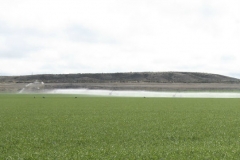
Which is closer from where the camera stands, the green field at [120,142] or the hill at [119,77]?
the green field at [120,142]

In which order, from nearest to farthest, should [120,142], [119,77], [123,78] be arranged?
1. [120,142]
2. [123,78]
3. [119,77]

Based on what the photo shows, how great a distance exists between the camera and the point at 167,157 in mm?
9219

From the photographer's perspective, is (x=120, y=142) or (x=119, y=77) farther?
(x=119, y=77)

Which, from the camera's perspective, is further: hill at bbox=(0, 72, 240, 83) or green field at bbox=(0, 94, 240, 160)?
hill at bbox=(0, 72, 240, 83)

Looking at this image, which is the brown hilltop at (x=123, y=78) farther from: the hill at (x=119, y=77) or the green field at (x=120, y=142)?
the green field at (x=120, y=142)

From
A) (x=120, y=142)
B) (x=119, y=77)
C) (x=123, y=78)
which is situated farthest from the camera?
(x=119, y=77)

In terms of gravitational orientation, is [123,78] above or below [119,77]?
below

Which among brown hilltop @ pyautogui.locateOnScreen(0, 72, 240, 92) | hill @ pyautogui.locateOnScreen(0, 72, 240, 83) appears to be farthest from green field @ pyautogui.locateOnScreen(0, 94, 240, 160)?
hill @ pyautogui.locateOnScreen(0, 72, 240, 83)

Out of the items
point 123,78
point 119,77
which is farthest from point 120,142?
point 119,77

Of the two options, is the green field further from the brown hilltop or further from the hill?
the hill

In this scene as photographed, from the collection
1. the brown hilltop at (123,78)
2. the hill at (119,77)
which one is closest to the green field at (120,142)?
the brown hilltop at (123,78)

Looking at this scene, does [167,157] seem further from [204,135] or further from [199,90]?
[199,90]

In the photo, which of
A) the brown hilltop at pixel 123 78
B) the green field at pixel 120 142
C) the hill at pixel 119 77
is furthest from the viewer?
the hill at pixel 119 77

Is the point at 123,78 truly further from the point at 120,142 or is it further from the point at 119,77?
the point at 120,142
